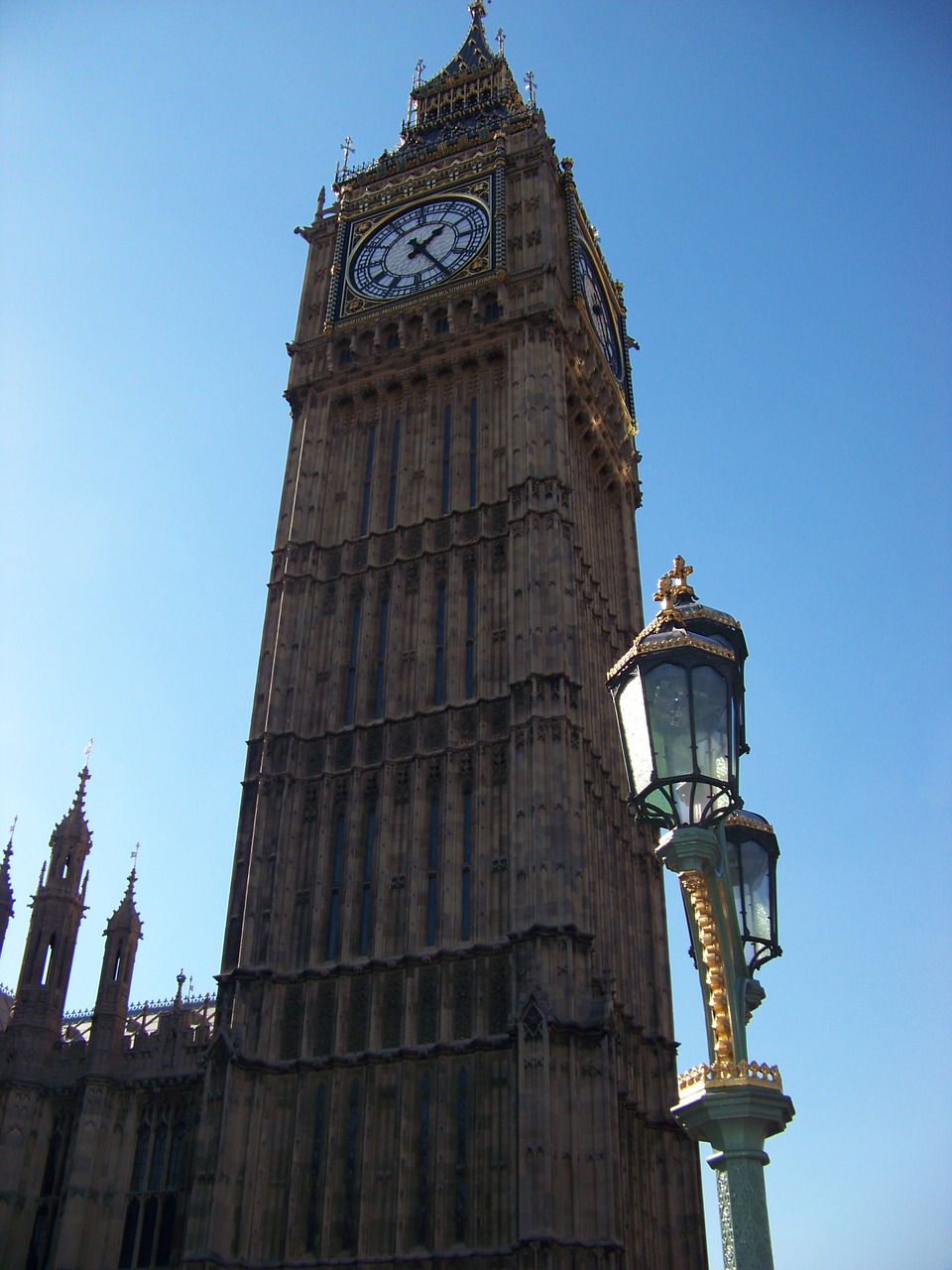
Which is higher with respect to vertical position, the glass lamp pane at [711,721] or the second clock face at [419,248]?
the second clock face at [419,248]

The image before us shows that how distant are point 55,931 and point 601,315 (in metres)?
29.5

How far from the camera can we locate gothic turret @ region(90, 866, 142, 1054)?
3406 centimetres

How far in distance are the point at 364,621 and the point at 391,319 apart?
12.0 m

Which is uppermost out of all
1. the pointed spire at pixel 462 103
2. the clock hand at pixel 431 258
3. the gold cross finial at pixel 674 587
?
the pointed spire at pixel 462 103

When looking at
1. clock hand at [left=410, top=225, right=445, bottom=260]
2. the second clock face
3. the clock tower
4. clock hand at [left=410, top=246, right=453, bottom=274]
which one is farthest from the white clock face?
clock hand at [left=410, top=225, right=445, bottom=260]

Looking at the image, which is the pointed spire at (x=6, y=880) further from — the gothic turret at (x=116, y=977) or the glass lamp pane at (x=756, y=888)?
the glass lamp pane at (x=756, y=888)

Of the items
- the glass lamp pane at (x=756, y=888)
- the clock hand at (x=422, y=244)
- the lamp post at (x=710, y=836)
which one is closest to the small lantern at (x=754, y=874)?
the glass lamp pane at (x=756, y=888)

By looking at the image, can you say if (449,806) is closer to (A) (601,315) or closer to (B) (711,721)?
(A) (601,315)

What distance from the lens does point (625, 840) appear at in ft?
124

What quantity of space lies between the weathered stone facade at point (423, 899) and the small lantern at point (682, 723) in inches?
808

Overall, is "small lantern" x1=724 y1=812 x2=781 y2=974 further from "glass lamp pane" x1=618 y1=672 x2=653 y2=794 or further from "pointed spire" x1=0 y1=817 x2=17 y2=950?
"pointed spire" x1=0 y1=817 x2=17 y2=950

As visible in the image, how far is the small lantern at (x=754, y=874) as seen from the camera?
10.5 m

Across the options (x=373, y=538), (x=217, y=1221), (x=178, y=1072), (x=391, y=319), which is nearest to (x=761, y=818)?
(x=217, y=1221)

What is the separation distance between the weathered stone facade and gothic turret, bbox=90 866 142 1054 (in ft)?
0.40
